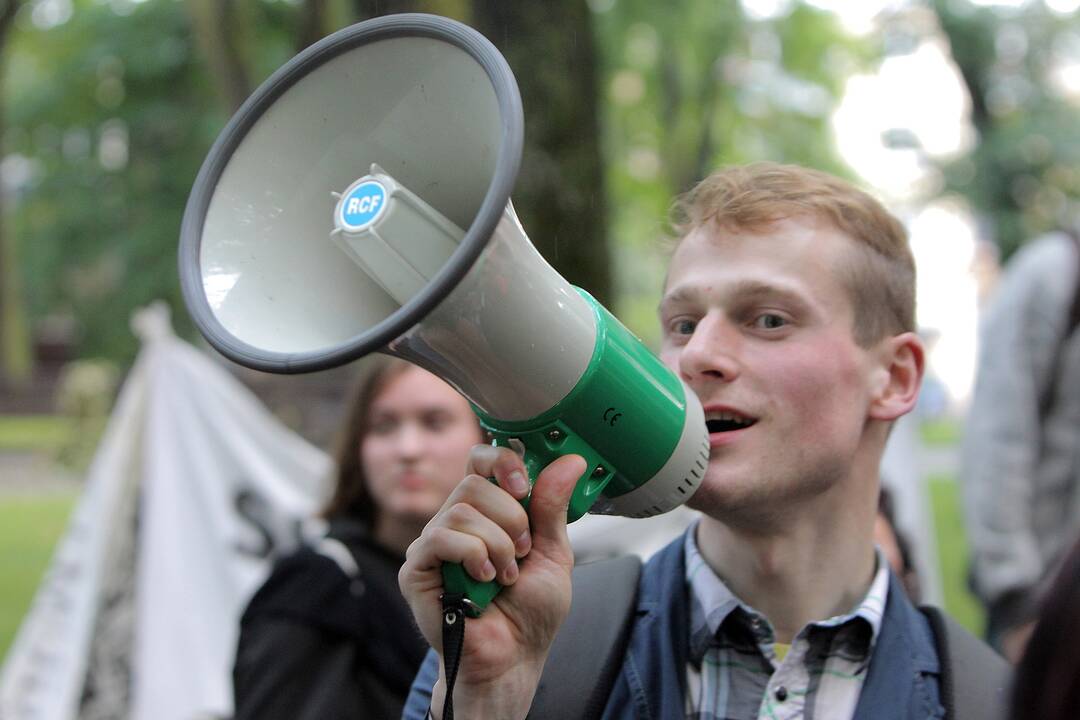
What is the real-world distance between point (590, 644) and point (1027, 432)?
2367 mm

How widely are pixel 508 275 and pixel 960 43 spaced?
13.4 metres

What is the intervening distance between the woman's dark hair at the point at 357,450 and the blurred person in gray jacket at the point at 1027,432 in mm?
1714

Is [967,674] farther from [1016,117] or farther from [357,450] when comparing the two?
[1016,117]

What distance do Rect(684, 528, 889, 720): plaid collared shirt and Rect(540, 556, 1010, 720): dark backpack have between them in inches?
4.0

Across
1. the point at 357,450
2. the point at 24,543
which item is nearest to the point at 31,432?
the point at 24,543

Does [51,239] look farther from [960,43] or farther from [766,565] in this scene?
[766,565]

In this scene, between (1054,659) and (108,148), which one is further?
(108,148)

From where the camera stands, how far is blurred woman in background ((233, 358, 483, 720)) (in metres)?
2.97

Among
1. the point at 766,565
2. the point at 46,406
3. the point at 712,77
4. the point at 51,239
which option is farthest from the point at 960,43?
the point at 46,406

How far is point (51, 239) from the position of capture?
16.4m

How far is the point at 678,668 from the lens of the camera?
180 cm

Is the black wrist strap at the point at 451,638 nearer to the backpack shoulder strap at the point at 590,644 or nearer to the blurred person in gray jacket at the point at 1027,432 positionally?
the backpack shoulder strap at the point at 590,644

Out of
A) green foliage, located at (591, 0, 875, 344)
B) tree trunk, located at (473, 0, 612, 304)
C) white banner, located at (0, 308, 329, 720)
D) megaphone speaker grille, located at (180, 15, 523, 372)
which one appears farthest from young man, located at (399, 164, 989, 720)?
green foliage, located at (591, 0, 875, 344)

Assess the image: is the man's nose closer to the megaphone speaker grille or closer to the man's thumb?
the man's thumb
